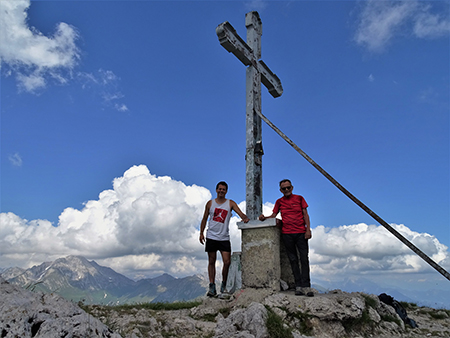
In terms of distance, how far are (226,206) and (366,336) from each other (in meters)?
3.19

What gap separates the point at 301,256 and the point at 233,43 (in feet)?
15.4

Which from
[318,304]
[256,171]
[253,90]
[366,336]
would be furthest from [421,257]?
[253,90]

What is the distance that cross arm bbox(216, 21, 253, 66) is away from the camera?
6938mm

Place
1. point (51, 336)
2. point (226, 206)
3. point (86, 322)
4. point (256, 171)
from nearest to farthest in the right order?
1. point (51, 336)
2. point (86, 322)
3. point (226, 206)
4. point (256, 171)

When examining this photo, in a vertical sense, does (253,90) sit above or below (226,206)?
above

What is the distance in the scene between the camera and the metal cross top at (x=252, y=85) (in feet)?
21.7

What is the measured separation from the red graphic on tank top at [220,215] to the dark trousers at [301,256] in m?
1.19

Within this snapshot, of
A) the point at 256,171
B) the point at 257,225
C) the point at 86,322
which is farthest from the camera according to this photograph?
the point at 256,171

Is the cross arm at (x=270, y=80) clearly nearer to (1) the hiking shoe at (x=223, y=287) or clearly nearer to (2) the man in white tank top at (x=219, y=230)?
(2) the man in white tank top at (x=219, y=230)

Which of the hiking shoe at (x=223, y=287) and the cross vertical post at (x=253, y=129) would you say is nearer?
the hiking shoe at (x=223, y=287)

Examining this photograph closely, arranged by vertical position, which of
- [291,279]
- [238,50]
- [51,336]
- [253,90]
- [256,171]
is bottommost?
[51,336]

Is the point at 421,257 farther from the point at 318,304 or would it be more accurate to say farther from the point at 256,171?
the point at 256,171

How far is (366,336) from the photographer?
16.9 feet

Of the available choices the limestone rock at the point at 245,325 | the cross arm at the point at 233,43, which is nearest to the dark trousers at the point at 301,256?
the limestone rock at the point at 245,325
